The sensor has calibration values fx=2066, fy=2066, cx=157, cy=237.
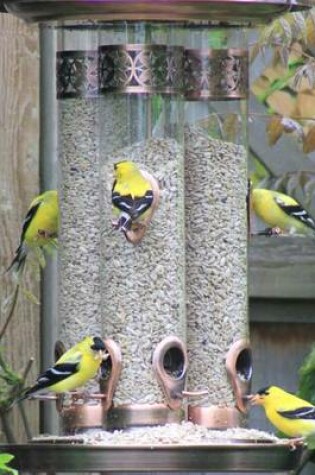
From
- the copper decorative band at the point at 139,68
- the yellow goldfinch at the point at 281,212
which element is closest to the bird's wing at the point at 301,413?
the yellow goldfinch at the point at 281,212

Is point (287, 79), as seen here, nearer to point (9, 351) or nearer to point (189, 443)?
point (9, 351)

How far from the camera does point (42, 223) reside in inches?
217

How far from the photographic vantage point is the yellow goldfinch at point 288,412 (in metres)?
5.64

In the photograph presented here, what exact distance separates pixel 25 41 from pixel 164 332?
1437 millimetres

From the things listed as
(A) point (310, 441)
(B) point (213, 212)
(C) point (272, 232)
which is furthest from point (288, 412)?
(B) point (213, 212)

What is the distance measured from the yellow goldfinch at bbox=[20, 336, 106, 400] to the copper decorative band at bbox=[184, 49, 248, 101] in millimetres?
699

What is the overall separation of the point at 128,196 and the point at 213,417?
62 cm

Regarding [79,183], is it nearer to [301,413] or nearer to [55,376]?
[55,376]

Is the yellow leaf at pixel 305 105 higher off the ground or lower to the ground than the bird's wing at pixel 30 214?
higher

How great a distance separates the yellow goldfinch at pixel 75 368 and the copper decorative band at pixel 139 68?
2.08ft

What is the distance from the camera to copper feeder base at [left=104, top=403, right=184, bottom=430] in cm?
508

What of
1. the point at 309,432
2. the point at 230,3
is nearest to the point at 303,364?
the point at 309,432

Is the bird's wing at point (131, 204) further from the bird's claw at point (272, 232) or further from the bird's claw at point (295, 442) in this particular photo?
the bird's claw at point (272, 232)

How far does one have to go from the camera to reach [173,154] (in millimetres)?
5191
